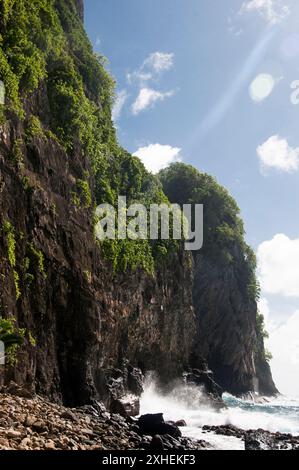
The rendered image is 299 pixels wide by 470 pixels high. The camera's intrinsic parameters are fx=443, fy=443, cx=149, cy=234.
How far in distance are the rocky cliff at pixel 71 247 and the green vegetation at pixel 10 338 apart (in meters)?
0.14

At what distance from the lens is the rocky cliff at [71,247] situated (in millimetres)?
21000

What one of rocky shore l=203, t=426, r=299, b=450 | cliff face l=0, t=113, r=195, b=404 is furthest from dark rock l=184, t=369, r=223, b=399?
rocky shore l=203, t=426, r=299, b=450

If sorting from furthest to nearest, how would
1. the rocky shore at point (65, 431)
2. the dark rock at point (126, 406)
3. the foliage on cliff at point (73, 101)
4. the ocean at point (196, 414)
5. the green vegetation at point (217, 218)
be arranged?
the green vegetation at point (217, 218), the ocean at point (196, 414), the dark rock at point (126, 406), the foliage on cliff at point (73, 101), the rocky shore at point (65, 431)

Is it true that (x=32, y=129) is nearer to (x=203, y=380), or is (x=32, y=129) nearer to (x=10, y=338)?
(x=10, y=338)

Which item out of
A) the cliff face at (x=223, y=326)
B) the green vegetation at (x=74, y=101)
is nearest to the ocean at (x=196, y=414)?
the green vegetation at (x=74, y=101)

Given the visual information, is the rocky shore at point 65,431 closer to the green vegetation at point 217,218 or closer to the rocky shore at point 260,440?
the rocky shore at point 260,440

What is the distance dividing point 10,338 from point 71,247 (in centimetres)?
910

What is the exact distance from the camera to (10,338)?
17.2m

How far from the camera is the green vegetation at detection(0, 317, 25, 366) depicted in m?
16.8

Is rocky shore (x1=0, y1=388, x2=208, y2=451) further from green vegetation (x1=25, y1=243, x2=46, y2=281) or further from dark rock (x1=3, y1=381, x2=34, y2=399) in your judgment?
green vegetation (x1=25, y1=243, x2=46, y2=281)

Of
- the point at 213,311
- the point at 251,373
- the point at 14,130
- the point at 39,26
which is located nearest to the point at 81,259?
the point at 14,130

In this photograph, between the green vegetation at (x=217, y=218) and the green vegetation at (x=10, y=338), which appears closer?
the green vegetation at (x=10, y=338)

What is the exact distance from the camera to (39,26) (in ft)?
96.9

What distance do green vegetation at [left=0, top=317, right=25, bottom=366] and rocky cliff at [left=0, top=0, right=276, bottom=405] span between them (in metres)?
0.14
